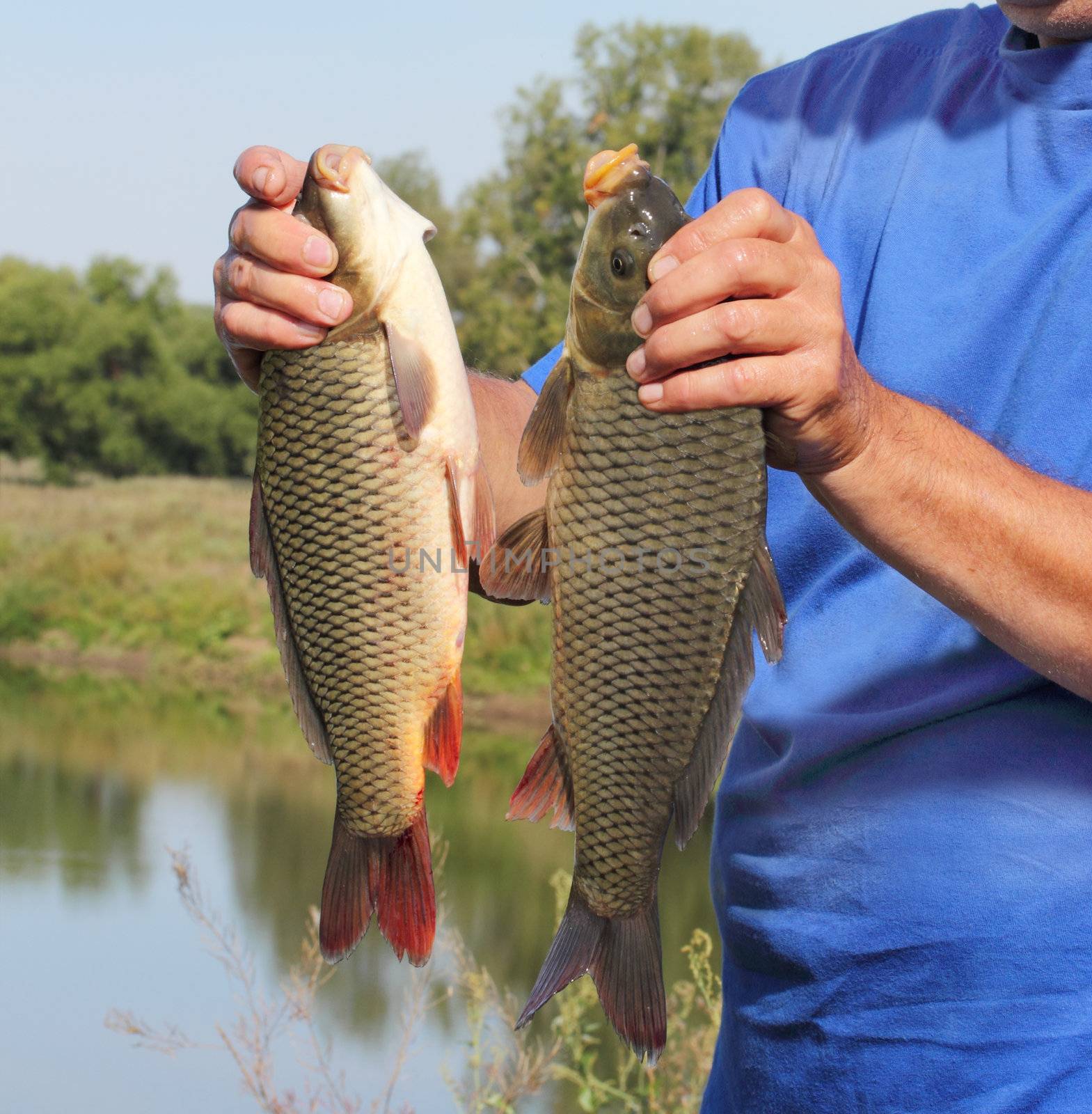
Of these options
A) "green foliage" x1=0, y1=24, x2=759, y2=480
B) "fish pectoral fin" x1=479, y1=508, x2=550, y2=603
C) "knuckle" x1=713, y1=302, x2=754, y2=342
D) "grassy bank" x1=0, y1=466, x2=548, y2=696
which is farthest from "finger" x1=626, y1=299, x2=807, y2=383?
"green foliage" x1=0, y1=24, x2=759, y2=480

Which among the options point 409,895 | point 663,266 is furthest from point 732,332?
point 409,895

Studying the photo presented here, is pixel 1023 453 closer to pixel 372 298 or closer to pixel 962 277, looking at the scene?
pixel 962 277

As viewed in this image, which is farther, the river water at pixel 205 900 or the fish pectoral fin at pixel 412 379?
the river water at pixel 205 900

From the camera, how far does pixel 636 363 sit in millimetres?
1371

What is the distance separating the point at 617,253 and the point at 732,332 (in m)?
0.23

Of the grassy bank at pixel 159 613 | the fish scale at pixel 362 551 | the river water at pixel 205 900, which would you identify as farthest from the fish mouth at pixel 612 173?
the grassy bank at pixel 159 613

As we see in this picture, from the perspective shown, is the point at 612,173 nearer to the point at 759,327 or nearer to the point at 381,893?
the point at 759,327

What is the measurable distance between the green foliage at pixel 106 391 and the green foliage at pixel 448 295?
0.10 ft

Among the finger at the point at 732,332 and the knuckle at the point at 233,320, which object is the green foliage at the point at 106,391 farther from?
the finger at the point at 732,332

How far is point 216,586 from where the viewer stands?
60.0ft

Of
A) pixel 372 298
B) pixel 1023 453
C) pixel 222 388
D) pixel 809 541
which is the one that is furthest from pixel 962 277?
pixel 222 388

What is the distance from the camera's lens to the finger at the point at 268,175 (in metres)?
1.64

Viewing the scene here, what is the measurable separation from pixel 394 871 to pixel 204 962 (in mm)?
8618

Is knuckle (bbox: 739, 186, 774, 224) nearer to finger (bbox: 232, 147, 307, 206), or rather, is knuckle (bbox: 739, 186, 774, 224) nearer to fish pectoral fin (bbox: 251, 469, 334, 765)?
finger (bbox: 232, 147, 307, 206)
